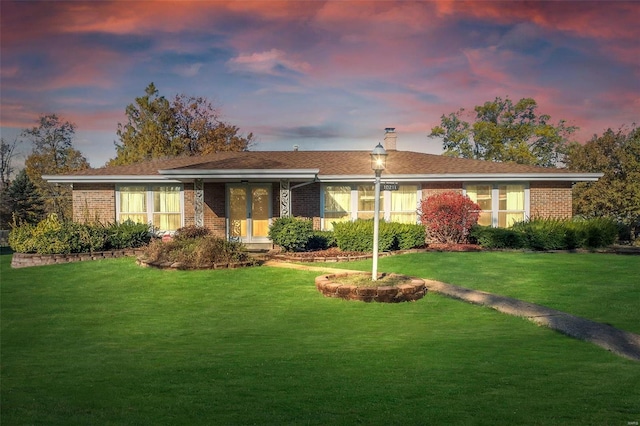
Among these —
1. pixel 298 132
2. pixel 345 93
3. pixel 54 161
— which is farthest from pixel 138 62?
pixel 54 161

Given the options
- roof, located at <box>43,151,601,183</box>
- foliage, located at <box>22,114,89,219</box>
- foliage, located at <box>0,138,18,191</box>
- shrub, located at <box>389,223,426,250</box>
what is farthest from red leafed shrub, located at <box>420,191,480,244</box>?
foliage, located at <box>0,138,18,191</box>

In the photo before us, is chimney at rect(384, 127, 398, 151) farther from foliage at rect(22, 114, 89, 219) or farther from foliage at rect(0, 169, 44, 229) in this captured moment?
foliage at rect(22, 114, 89, 219)

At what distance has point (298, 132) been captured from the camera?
1411 inches

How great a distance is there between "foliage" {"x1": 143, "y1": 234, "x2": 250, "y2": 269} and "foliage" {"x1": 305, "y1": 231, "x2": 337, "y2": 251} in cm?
368

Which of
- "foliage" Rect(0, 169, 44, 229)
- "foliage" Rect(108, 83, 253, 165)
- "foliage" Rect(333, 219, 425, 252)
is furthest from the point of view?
"foliage" Rect(108, 83, 253, 165)

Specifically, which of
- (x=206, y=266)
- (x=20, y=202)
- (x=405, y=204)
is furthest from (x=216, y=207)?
(x=20, y=202)

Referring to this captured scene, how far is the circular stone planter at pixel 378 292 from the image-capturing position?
34.0 ft

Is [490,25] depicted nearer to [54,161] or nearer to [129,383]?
[129,383]

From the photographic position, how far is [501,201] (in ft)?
71.4

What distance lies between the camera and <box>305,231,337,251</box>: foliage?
18969 millimetres

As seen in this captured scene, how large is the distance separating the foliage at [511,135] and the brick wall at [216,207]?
85.3 feet

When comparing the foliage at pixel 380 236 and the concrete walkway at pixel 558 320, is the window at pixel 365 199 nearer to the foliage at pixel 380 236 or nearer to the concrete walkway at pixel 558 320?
the foliage at pixel 380 236

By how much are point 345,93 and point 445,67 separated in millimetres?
4330

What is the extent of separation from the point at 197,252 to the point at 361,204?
863 cm
